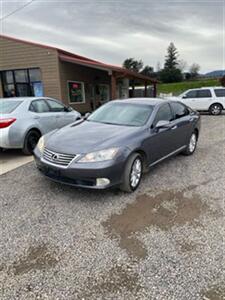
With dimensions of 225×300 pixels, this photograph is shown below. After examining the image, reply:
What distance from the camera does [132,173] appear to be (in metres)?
4.05

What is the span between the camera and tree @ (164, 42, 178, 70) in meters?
83.6

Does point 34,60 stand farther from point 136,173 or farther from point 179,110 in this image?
point 136,173

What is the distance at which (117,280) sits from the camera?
2291 mm

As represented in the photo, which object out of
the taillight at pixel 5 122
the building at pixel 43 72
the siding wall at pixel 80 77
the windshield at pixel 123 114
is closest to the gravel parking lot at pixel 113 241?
the windshield at pixel 123 114

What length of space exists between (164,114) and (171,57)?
88.3 m

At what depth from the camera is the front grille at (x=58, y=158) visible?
3.65 meters

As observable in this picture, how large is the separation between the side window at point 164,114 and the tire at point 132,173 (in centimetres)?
93

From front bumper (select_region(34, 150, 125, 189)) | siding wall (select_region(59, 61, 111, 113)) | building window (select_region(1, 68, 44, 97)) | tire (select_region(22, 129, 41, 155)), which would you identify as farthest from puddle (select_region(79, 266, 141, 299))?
building window (select_region(1, 68, 44, 97))

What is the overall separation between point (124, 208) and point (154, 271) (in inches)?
51.5

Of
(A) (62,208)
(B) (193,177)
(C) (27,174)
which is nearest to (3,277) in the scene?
(A) (62,208)

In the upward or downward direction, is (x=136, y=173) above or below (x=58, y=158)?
below

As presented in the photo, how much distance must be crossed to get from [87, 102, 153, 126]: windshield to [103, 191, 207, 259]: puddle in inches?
54.5

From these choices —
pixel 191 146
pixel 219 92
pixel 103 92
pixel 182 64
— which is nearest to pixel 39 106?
pixel 191 146

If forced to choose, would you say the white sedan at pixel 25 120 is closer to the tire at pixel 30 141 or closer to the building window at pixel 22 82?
the tire at pixel 30 141
